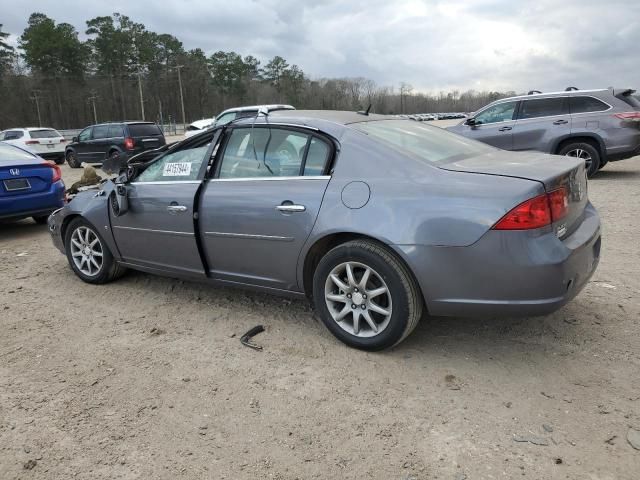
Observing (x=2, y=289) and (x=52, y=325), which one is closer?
(x=52, y=325)

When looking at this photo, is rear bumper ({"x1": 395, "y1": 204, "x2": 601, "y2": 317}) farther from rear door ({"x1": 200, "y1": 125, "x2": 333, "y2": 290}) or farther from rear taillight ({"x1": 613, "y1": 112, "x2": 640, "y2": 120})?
rear taillight ({"x1": 613, "y1": 112, "x2": 640, "y2": 120})

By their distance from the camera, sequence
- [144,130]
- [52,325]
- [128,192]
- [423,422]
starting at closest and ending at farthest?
[423,422] < [52,325] < [128,192] < [144,130]

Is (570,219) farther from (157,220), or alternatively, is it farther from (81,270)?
(81,270)

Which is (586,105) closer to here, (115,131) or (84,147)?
(115,131)

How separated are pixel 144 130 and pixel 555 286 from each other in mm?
17396

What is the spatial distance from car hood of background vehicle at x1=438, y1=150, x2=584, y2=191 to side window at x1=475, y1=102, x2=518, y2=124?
7893 millimetres

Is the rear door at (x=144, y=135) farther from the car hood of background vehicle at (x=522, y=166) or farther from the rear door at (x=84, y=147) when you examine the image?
the car hood of background vehicle at (x=522, y=166)

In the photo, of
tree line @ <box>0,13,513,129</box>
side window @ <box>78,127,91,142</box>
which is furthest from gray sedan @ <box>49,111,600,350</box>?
tree line @ <box>0,13,513,129</box>

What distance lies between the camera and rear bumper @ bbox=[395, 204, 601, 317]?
2.81 m

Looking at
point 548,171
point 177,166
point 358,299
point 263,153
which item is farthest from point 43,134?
point 548,171

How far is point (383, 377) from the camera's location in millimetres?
3109

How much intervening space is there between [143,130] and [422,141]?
53.1 ft

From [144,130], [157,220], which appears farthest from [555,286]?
[144,130]

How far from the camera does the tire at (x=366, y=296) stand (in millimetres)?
3117
